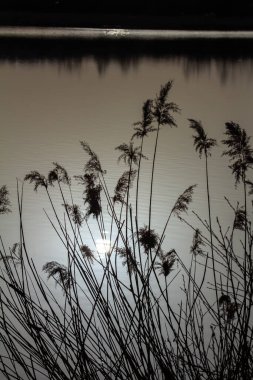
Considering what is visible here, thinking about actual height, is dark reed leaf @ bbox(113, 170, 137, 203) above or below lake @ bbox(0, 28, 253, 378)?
below

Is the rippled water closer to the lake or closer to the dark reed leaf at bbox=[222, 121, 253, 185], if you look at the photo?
the lake

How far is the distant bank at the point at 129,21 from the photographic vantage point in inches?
1644

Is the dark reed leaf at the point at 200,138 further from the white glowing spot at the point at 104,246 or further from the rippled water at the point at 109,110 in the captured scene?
the rippled water at the point at 109,110

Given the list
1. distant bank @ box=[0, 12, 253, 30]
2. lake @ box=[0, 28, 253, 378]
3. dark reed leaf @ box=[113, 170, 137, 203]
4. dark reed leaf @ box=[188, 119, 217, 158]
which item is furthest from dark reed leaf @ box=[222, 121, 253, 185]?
distant bank @ box=[0, 12, 253, 30]

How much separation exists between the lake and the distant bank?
16.0 meters

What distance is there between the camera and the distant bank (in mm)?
41750

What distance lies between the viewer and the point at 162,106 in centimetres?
228

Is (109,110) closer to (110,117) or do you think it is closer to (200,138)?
(110,117)

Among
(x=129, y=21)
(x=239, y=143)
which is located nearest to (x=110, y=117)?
(x=239, y=143)

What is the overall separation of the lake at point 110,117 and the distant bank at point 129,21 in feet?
52.6

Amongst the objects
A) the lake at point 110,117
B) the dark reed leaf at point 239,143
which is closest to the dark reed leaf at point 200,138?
the dark reed leaf at point 239,143

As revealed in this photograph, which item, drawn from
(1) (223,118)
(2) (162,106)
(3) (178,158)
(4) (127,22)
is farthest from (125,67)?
(4) (127,22)

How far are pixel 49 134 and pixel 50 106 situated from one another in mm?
2747

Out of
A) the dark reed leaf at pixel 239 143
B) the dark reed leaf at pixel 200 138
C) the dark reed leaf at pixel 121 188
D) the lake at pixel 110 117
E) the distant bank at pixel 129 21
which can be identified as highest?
the distant bank at pixel 129 21
